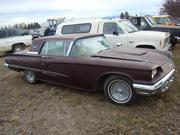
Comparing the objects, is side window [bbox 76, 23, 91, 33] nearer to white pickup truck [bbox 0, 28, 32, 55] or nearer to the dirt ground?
the dirt ground

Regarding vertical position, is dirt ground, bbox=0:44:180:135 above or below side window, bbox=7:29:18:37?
below

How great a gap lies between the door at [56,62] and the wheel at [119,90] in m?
1.08

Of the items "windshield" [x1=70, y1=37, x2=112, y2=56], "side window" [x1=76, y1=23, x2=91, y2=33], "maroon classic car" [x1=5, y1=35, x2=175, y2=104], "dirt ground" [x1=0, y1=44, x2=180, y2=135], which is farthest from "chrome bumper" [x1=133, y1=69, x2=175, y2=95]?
"side window" [x1=76, y1=23, x2=91, y2=33]

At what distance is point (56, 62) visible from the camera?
19.0 feet

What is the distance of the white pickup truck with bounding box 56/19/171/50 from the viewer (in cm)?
829

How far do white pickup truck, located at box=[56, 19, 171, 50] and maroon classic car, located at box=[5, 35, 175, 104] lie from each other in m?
2.51

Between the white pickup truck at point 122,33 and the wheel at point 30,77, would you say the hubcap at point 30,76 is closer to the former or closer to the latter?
the wheel at point 30,77

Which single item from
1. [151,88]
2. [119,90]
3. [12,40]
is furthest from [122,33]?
[12,40]

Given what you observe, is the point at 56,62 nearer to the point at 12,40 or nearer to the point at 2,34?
the point at 12,40

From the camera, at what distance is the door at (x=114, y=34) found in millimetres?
8755

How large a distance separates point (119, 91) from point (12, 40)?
9444mm

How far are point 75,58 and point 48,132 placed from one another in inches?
75.8

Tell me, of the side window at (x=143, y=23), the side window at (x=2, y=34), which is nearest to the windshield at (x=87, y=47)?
the side window at (x=143, y=23)

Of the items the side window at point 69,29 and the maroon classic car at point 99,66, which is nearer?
the maroon classic car at point 99,66
